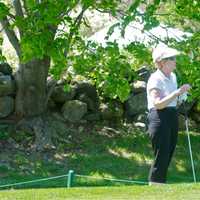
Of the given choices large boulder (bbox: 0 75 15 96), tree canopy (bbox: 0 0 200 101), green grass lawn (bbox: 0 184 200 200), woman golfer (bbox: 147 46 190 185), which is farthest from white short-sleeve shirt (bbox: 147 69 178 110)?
large boulder (bbox: 0 75 15 96)

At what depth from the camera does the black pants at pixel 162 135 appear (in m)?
6.93

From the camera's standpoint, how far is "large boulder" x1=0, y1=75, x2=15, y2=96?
13547mm

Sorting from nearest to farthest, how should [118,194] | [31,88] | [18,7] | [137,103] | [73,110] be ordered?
[118,194], [18,7], [31,88], [73,110], [137,103]

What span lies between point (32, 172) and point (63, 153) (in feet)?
3.77

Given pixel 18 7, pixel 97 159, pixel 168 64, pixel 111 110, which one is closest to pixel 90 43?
pixel 18 7

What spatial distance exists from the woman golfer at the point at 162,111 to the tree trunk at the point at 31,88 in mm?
6525

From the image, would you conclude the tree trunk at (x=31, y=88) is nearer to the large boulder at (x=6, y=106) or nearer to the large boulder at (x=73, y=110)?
the large boulder at (x=6, y=106)

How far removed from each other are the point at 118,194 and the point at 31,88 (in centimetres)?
738

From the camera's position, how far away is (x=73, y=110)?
557 inches

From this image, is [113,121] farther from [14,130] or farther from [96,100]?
[14,130]

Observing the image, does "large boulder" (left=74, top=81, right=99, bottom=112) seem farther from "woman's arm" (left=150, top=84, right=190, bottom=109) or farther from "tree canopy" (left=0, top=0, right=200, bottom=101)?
"woman's arm" (left=150, top=84, right=190, bottom=109)

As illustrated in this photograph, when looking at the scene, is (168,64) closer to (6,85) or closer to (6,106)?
(6,85)

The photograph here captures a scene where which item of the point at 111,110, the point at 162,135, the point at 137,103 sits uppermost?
the point at 137,103

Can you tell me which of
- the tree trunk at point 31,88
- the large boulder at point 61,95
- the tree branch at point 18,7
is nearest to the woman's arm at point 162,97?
the tree branch at point 18,7
